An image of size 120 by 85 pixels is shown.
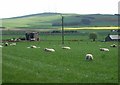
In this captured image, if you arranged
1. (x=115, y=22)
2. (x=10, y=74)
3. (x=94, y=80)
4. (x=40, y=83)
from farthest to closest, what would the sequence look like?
(x=115, y=22) → (x=10, y=74) → (x=94, y=80) → (x=40, y=83)

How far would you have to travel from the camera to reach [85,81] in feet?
56.6

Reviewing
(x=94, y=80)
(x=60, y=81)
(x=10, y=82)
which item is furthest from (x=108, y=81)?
(x=10, y=82)

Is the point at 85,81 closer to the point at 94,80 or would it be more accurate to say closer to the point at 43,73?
the point at 94,80

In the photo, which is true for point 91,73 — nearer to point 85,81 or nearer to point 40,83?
point 85,81

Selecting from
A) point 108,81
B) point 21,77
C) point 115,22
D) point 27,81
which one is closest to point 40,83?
point 27,81

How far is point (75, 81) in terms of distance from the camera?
17203 mm

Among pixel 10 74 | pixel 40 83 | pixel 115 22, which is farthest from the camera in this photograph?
pixel 115 22

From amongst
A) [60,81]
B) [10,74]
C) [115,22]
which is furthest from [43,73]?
[115,22]

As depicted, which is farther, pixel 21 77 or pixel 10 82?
pixel 21 77

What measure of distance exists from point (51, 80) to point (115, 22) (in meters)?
174

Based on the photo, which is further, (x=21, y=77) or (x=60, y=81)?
(x=21, y=77)

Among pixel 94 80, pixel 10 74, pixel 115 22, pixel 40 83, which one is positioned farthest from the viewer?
pixel 115 22

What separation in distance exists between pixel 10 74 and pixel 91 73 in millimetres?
4776

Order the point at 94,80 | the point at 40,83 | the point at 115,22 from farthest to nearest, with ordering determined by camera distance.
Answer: the point at 115,22, the point at 94,80, the point at 40,83
